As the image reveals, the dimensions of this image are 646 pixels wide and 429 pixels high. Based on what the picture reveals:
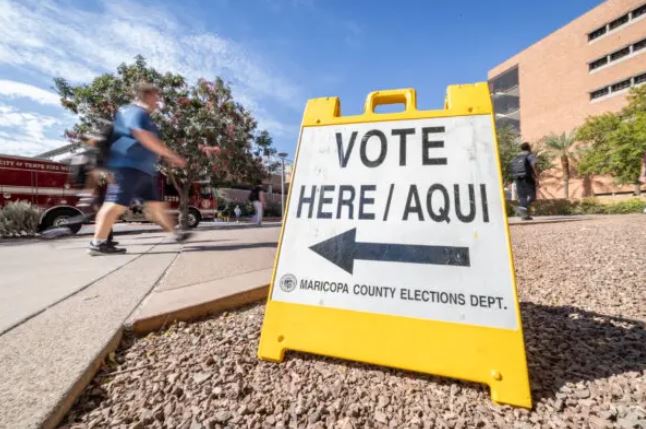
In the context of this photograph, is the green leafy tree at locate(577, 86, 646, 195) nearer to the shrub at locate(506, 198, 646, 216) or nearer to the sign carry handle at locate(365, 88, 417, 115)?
the shrub at locate(506, 198, 646, 216)

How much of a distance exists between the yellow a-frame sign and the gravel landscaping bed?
8 centimetres

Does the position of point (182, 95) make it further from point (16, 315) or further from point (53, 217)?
point (16, 315)

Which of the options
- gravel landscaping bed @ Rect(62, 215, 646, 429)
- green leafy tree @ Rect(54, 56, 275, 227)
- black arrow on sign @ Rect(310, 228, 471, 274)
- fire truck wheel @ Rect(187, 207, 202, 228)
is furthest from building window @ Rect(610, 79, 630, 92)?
black arrow on sign @ Rect(310, 228, 471, 274)

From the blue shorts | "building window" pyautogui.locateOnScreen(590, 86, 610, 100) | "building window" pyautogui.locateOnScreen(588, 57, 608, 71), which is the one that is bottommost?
the blue shorts

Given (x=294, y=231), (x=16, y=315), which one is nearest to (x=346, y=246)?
(x=294, y=231)

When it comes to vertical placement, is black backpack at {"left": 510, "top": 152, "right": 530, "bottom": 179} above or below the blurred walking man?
above

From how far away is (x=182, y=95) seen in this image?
1230 cm

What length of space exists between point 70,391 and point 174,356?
37 cm

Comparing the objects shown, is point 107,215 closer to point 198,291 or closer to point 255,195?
point 198,291

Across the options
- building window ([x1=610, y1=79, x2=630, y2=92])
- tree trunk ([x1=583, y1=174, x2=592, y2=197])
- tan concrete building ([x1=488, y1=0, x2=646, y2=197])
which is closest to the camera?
tan concrete building ([x1=488, y1=0, x2=646, y2=197])

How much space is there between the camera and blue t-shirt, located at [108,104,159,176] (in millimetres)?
3084

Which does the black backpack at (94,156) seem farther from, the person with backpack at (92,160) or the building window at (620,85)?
the building window at (620,85)

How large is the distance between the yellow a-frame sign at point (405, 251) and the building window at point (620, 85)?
37.5 m

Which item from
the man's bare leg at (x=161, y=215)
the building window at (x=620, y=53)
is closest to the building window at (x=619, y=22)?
the building window at (x=620, y=53)
